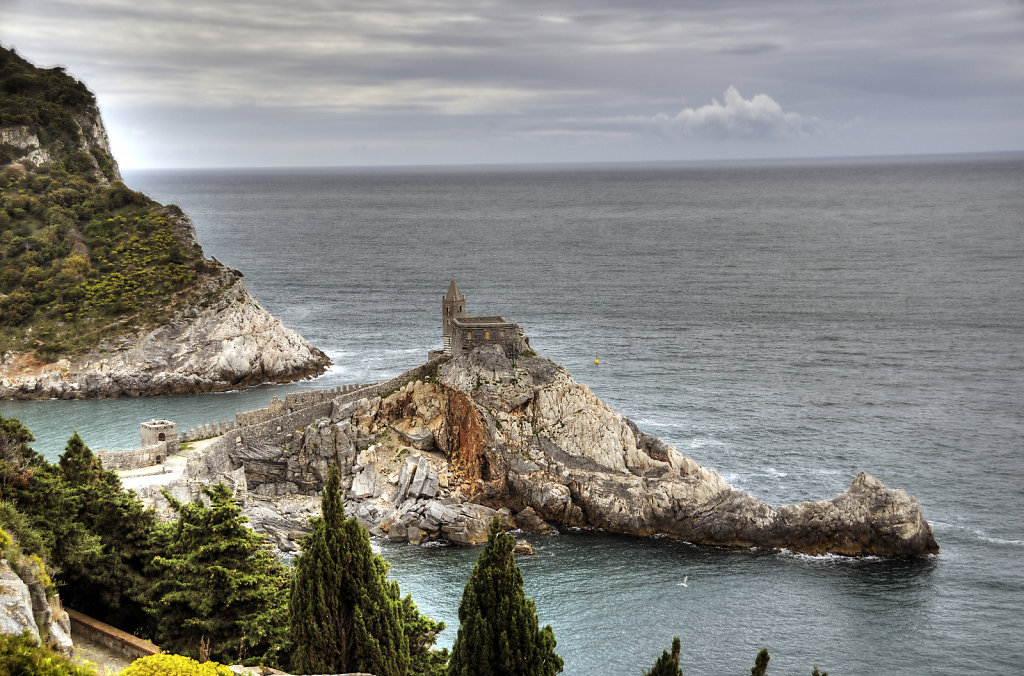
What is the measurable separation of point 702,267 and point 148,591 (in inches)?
4636

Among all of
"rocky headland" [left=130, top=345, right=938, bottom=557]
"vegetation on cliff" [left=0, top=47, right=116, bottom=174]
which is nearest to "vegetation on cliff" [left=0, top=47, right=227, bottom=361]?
"vegetation on cliff" [left=0, top=47, right=116, bottom=174]

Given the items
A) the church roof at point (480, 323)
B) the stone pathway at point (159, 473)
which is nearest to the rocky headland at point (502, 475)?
the stone pathway at point (159, 473)

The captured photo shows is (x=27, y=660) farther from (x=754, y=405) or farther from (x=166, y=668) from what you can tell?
(x=754, y=405)

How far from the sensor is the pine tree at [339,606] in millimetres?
29547

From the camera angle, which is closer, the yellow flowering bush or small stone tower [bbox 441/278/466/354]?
the yellow flowering bush

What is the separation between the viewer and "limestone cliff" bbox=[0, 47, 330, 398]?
80438mm

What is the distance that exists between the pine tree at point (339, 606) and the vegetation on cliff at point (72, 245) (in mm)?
59478

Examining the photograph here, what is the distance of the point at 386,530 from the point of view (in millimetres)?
53031

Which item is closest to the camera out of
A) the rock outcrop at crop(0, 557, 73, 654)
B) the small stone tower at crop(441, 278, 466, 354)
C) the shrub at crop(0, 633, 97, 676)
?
the shrub at crop(0, 633, 97, 676)

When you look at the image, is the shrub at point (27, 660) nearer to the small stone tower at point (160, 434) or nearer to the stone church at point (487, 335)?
the small stone tower at point (160, 434)

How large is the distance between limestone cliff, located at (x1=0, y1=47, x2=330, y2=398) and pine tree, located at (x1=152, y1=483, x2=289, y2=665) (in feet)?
163

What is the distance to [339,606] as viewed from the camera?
30.0 metres

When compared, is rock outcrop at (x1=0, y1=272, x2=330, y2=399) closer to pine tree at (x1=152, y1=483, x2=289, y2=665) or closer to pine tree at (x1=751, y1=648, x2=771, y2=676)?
pine tree at (x1=152, y1=483, x2=289, y2=665)

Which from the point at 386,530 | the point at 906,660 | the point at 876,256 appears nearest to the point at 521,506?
the point at 386,530
